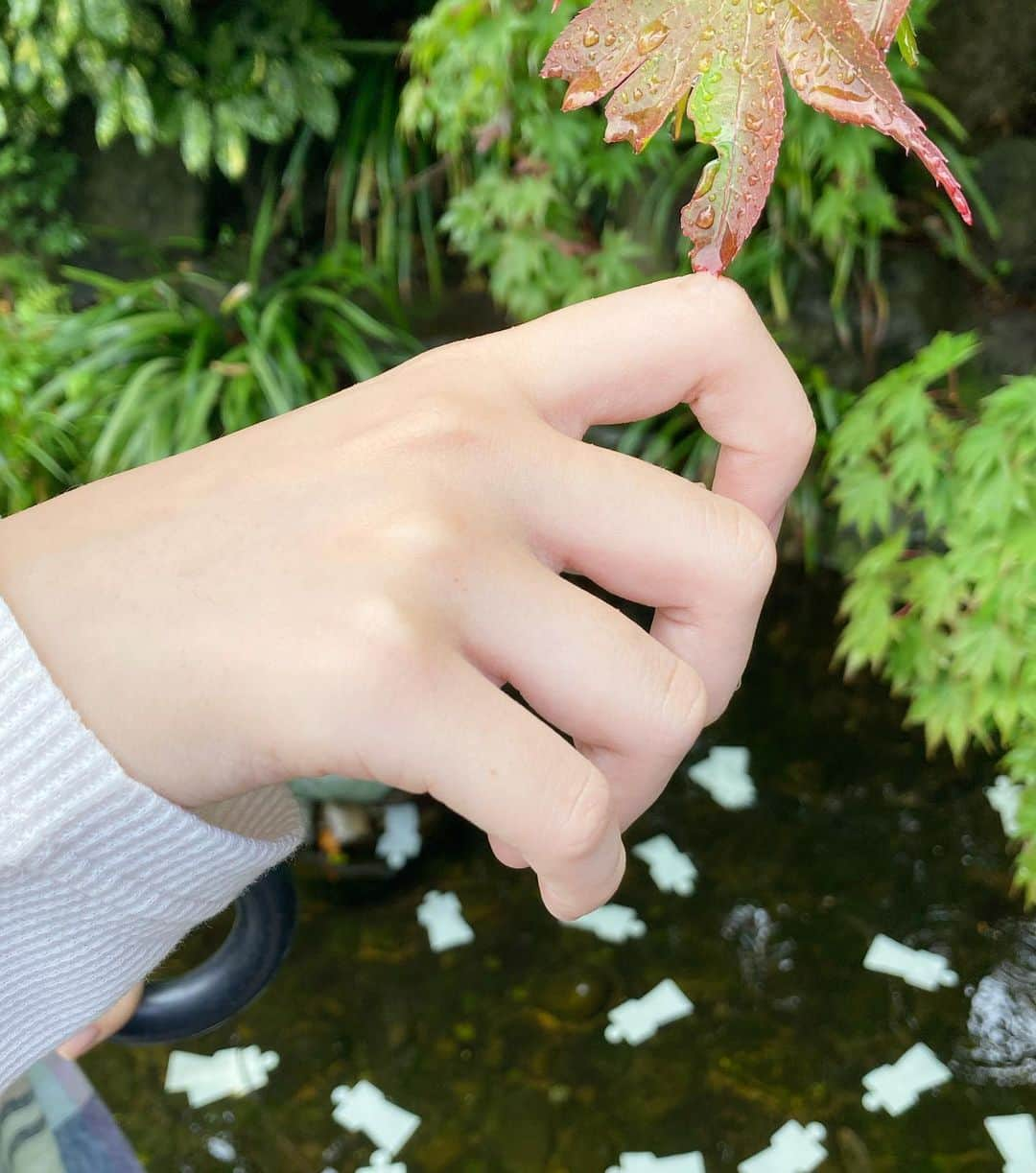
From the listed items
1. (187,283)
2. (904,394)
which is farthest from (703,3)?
(187,283)

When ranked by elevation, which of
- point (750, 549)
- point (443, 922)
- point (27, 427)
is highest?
point (750, 549)

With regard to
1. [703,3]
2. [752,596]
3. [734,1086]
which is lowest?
[734,1086]

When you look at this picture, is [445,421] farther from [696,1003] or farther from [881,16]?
[696,1003]

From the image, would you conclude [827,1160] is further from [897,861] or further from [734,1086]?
[897,861]

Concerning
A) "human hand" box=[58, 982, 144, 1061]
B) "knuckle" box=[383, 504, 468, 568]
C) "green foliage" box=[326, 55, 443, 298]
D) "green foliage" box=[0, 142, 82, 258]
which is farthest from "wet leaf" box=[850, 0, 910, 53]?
"green foliage" box=[0, 142, 82, 258]

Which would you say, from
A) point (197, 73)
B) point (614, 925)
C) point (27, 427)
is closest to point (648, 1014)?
point (614, 925)

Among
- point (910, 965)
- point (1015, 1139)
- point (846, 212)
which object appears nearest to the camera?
point (1015, 1139)

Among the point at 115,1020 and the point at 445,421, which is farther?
the point at 115,1020
